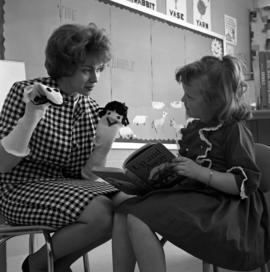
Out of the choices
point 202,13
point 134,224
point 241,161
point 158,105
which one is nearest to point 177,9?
point 202,13

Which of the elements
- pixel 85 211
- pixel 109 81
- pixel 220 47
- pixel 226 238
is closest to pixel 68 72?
pixel 85 211

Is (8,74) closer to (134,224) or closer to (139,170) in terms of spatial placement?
(139,170)

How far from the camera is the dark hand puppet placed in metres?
1.54

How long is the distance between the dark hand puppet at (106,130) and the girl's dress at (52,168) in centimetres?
3

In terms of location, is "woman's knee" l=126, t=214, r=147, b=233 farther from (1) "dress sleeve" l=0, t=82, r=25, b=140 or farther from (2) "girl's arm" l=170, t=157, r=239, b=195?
(1) "dress sleeve" l=0, t=82, r=25, b=140

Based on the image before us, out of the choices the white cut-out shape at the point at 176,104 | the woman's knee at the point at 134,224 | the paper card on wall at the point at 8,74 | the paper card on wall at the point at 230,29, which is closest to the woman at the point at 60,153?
the woman's knee at the point at 134,224

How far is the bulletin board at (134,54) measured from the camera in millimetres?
2400

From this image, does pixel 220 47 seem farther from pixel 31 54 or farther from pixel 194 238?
pixel 194 238

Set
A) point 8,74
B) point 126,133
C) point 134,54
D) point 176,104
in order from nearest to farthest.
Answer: point 8,74, point 126,133, point 134,54, point 176,104

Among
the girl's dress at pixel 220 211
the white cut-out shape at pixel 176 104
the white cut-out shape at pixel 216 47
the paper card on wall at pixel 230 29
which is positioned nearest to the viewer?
the girl's dress at pixel 220 211

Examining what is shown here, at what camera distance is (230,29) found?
4027 mm

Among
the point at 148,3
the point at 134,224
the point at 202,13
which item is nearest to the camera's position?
the point at 134,224

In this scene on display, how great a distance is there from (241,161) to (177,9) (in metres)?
2.35

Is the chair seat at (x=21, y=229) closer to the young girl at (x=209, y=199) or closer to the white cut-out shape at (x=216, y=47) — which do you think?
the young girl at (x=209, y=199)
